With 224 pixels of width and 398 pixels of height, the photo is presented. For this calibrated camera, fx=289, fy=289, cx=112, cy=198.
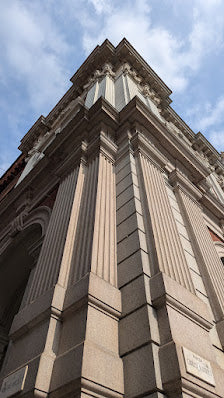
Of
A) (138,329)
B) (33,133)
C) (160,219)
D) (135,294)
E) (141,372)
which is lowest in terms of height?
(141,372)

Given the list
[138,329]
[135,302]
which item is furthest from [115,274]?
[138,329]

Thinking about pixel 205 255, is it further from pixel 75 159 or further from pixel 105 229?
pixel 75 159

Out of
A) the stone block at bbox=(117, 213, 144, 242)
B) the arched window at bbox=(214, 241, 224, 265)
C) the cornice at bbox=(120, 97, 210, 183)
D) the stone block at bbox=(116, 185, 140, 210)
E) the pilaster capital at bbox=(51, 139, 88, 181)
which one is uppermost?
the cornice at bbox=(120, 97, 210, 183)

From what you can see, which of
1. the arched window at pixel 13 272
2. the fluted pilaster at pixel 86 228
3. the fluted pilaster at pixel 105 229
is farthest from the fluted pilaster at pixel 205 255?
the arched window at pixel 13 272

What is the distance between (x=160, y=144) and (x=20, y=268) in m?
5.90

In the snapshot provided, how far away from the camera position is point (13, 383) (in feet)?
11.3

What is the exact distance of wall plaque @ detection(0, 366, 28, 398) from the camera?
328 cm

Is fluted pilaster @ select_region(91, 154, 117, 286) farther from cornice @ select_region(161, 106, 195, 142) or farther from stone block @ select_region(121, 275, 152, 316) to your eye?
cornice @ select_region(161, 106, 195, 142)

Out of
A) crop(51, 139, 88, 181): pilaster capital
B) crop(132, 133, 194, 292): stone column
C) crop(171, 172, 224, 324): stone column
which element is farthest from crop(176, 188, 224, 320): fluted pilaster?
crop(51, 139, 88, 181): pilaster capital

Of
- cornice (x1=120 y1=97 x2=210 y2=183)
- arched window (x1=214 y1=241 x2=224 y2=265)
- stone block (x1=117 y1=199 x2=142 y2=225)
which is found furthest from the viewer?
arched window (x1=214 y1=241 x2=224 y2=265)

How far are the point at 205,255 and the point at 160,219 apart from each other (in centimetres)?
143

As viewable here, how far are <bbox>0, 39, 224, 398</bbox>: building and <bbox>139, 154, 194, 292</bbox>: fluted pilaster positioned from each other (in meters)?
0.03

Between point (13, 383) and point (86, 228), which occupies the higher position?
point (86, 228)

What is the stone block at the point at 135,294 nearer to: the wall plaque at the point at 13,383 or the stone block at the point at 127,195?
the wall plaque at the point at 13,383
